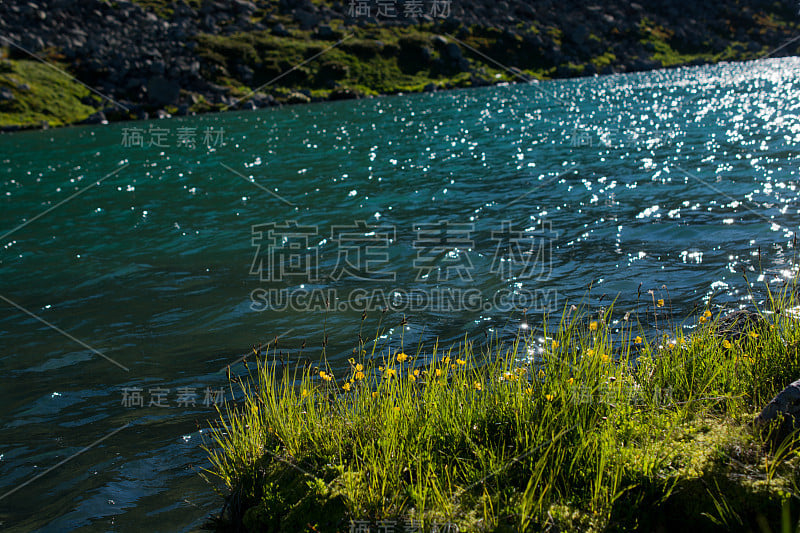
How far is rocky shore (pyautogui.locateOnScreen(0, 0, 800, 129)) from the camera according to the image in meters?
79.4

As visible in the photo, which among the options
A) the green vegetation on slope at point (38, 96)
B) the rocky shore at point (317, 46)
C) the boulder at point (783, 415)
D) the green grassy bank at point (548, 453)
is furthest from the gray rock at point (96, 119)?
the boulder at point (783, 415)

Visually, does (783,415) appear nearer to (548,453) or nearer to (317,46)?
(548,453)

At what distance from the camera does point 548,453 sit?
5055 mm

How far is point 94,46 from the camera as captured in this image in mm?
89312

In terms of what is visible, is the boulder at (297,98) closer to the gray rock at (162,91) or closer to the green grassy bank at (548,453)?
the gray rock at (162,91)

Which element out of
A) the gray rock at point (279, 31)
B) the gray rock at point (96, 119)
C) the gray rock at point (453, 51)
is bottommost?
the gray rock at point (96, 119)

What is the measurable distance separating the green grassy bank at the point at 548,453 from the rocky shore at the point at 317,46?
75.1 metres

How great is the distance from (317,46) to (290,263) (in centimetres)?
10342

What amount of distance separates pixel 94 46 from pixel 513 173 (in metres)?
89.0

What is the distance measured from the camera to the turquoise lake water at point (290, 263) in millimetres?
8273

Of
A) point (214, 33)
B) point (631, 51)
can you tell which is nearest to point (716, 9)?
point (631, 51)


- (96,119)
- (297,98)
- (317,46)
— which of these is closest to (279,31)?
(317,46)

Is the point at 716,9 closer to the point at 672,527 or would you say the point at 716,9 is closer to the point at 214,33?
the point at 214,33

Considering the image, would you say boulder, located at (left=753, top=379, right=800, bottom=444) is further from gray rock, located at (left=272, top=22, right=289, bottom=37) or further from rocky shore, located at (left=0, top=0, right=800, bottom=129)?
gray rock, located at (left=272, top=22, right=289, bottom=37)
